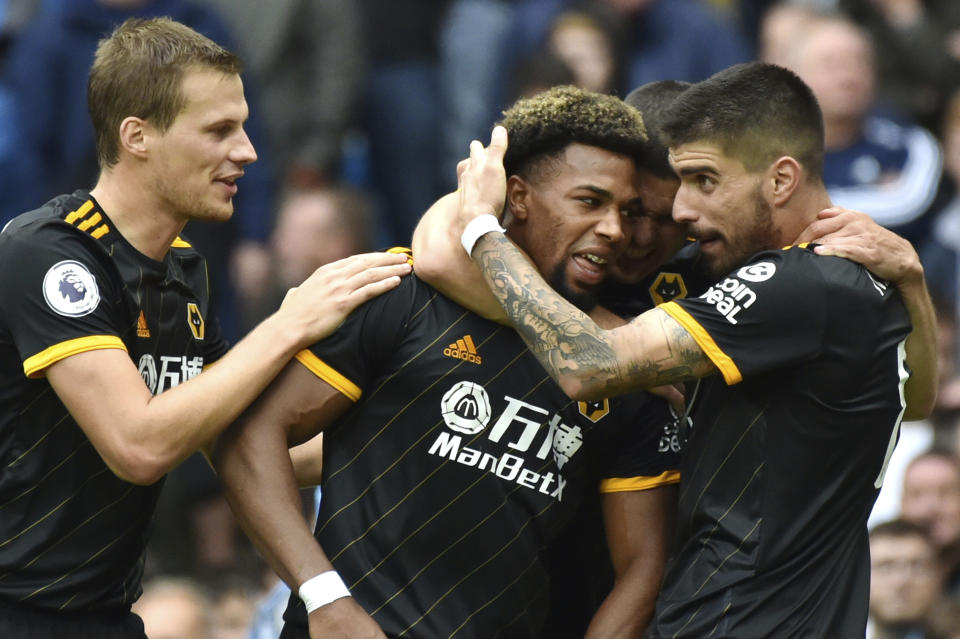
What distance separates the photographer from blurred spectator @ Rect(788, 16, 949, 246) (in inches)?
343

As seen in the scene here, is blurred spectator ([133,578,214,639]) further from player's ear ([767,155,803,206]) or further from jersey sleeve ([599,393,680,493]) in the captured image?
player's ear ([767,155,803,206])

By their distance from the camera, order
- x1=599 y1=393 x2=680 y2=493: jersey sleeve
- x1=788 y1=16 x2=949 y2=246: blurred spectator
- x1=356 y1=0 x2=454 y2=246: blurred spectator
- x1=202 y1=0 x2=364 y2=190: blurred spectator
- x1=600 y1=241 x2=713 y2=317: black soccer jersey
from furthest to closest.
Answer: x1=356 y1=0 x2=454 y2=246: blurred spectator, x1=202 y1=0 x2=364 y2=190: blurred spectator, x1=788 y1=16 x2=949 y2=246: blurred spectator, x1=600 y1=241 x2=713 y2=317: black soccer jersey, x1=599 y1=393 x2=680 y2=493: jersey sleeve

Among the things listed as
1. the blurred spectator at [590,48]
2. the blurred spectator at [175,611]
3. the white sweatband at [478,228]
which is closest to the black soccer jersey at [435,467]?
the white sweatband at [478,228]

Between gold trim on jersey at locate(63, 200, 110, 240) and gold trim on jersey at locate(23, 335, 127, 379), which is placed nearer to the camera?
gold trim on jersey at locate(23, 335, 127, 379)

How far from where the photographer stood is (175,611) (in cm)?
751

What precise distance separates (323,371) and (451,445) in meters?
0.43

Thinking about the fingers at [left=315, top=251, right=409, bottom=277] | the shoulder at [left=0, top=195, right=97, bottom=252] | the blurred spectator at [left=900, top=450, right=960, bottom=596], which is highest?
the shoulder at [left=0, top=195, right=97, bottom=252]

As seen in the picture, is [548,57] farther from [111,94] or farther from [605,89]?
[111,94]

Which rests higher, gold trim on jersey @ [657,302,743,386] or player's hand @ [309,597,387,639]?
gold trim on jersey @ [657,302,743,386]

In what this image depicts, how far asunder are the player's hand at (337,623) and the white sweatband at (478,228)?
3.50 ft

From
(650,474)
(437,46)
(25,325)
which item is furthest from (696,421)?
(437,46)

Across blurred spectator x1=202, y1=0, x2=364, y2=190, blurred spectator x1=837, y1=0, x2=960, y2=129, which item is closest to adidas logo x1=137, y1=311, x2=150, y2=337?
blurred spectator x1=202, y1=0, x2=364, y2=190

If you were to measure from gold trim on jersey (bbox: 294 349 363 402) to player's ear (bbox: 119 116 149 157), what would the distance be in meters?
0.76

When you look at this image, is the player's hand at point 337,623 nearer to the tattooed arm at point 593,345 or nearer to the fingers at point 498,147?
the tattooed arm at point 593,345
